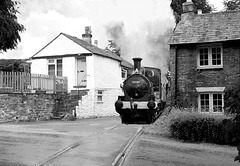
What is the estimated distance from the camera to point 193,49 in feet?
59.3

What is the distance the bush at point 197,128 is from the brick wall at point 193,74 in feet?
16.0

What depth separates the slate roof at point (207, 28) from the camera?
57.4ft

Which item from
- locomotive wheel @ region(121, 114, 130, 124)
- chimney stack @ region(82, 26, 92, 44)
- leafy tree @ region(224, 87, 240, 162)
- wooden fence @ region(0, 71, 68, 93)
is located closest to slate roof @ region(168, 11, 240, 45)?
→ locomotive wheel @ region(121, 114, 130, 124)

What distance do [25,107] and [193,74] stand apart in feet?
31.3

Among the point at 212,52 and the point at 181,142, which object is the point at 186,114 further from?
the point at 212,52

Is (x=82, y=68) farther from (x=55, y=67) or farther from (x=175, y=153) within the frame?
(x=175, y=153)

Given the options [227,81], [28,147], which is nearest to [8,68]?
[227,81]

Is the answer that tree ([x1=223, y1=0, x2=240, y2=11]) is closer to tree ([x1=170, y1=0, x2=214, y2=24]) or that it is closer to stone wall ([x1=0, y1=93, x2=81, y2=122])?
tree ([x1=170, y1=0, x2=214, y2=24])

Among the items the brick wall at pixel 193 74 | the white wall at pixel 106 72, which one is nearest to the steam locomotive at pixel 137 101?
the brick wall at pixel 193 74

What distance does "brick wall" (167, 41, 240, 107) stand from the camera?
683 inches

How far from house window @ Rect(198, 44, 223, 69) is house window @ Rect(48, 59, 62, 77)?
11095 millimetres

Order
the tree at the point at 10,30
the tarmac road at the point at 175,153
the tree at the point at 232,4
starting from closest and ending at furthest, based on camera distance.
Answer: the tarmac road at the point at 175,153, the tree at the point at 10,30, the tree at the point at 232,4

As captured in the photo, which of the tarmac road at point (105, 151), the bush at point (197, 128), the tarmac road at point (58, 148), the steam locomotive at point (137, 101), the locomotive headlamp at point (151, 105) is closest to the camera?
the tarmac road at point (58, 148)

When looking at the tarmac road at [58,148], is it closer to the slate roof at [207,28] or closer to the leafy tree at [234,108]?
the leafy tree at [234,108]
